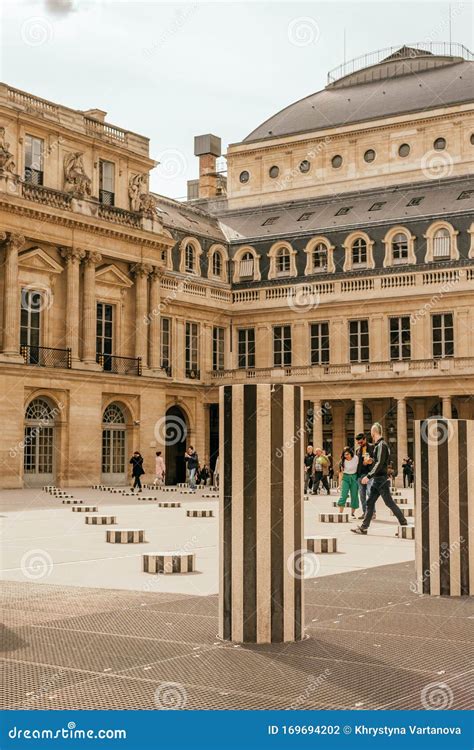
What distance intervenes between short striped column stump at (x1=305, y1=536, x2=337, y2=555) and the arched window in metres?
43.7

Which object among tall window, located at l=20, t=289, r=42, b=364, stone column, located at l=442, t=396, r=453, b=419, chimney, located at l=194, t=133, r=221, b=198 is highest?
chimney, located at l=194, t=133, r=221, b=198

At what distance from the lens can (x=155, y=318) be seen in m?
49.7

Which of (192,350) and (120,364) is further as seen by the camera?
(192,350)

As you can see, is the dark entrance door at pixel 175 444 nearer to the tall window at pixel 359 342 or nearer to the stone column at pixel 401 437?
the tall window at pixel 359 342

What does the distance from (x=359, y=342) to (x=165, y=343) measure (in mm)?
10285

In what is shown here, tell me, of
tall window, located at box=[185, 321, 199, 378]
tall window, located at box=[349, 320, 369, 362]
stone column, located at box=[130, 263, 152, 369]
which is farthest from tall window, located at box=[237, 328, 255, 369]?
stone column, located at box=[130, 263, 152, 369]

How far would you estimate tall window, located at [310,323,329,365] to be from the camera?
56.2 m

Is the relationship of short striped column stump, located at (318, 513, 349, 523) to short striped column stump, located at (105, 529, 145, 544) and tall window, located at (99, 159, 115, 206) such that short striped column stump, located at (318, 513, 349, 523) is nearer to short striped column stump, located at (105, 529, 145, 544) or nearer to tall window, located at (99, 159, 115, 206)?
short striped column stump, located at (105, 529, 145, 544)

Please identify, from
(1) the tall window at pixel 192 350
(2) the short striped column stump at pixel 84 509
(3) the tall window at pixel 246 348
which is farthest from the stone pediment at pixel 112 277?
(2) the short striped column stump at pixel 84 509

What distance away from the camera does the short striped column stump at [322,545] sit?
15.4m

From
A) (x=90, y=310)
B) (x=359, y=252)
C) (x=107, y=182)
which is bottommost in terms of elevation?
(x=90, y=310)

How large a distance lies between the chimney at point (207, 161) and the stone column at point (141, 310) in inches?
1029

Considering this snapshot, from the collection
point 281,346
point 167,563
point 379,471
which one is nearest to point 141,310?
point 281,346

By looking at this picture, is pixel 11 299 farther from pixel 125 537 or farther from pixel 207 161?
pixel 207 161
